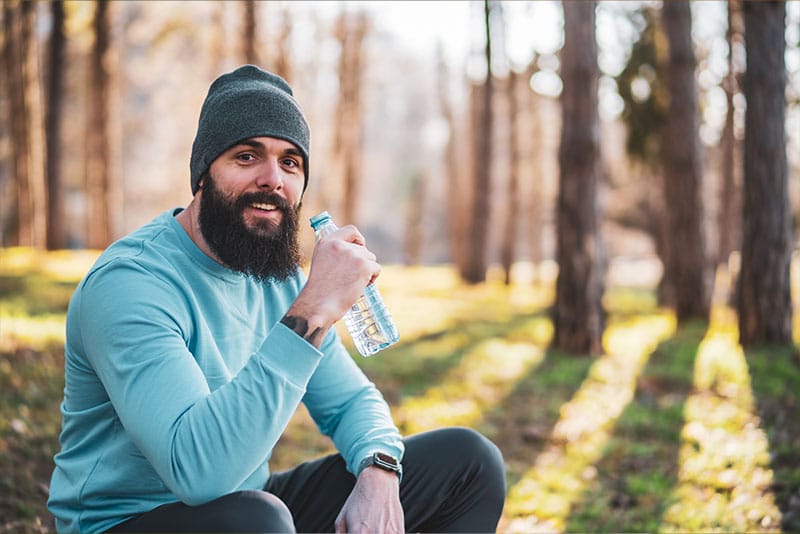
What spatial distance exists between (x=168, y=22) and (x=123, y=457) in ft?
58.7

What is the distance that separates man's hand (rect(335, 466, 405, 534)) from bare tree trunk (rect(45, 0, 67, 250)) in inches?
614

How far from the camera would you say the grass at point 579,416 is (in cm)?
412

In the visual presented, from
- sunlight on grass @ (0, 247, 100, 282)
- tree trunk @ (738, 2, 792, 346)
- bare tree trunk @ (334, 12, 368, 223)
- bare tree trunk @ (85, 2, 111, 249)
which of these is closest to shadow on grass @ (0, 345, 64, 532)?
sunlight on grass @ (0, 247, 100, 282)

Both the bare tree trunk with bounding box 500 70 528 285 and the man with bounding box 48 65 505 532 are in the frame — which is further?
the bare tree trunk with bounding box 500 70 528 285

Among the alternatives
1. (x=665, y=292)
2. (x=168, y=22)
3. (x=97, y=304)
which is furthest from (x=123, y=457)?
(x=168, y=22)

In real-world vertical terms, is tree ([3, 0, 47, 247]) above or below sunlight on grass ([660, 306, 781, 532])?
above

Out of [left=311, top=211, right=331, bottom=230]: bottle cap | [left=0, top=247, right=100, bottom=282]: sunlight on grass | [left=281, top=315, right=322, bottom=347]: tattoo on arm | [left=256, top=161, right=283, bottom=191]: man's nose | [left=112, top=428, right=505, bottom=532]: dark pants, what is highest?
[left=256, top=161, right=283, bottom=191]: man's nose

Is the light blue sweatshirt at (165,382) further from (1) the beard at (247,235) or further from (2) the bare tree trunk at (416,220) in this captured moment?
(2) the bare tree trunk at (416,220)

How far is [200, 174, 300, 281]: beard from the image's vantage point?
92.9 inches

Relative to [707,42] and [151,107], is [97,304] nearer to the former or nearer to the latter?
[707,42]

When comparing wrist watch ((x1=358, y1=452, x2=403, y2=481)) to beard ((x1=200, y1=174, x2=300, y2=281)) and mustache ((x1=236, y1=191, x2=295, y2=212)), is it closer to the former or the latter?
beard ((x1=200, y1=174, x2=300, y2=281))

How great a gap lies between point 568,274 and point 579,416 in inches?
108

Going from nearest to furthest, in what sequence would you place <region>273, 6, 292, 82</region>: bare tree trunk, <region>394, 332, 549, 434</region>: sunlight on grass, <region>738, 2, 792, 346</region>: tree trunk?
<region>394, 332, 549, 434</region>: sunlight on grass < <region>738, 2, 792, 346</region>: tree trunk < <region>273, 6, 292, 82</region>: bare tree trunk

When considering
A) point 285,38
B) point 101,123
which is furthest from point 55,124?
point 285,38
